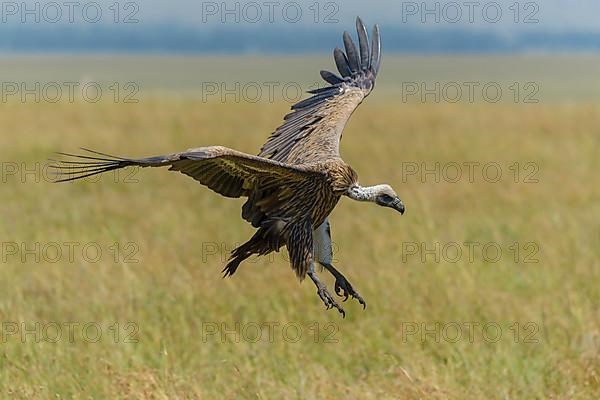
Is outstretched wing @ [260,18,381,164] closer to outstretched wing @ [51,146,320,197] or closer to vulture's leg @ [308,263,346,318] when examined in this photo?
outstretched wing @ [51,146,320,197]

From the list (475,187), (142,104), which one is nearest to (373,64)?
(475,187)

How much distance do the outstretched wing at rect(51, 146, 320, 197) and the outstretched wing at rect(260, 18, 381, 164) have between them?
0.28 metres

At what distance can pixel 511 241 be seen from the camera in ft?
33.9

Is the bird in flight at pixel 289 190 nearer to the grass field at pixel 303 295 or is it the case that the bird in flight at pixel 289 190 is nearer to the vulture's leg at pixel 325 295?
the vulture's leg at pixel 325 295

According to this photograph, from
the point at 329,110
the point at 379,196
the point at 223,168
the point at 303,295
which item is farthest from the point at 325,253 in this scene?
the point at 303,295

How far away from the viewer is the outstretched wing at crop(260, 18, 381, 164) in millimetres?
4566

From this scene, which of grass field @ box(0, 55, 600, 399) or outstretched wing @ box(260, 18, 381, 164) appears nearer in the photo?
outstretched wing @ box(260, 18, 381, 164)

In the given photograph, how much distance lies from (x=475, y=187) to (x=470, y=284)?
535cm

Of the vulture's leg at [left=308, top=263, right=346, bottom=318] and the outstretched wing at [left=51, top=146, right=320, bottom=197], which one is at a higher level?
the outstretched wing at [left=51, top=146, right=320, bottom=197]

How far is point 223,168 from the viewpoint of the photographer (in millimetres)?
4062

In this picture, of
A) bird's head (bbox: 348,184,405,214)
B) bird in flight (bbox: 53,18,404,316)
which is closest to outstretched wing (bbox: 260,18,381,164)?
bird in flight (bbox: 53,18,404,316)

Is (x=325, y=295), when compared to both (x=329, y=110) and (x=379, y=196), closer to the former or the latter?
(x=379, y=196)

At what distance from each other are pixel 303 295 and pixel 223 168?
3934 millimetres

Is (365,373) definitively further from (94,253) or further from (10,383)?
(94,253)
